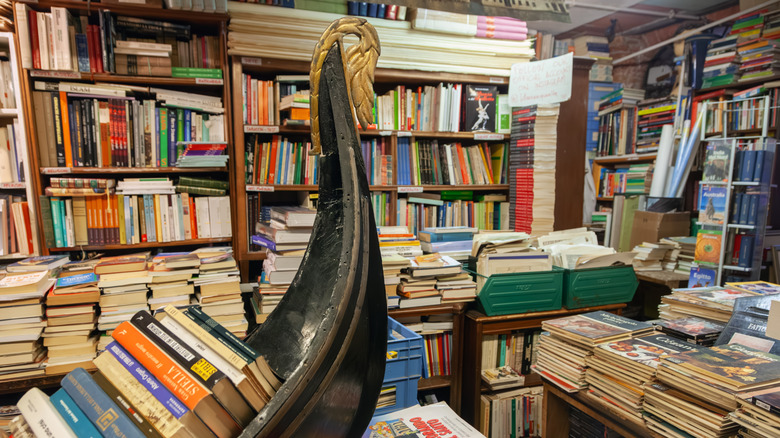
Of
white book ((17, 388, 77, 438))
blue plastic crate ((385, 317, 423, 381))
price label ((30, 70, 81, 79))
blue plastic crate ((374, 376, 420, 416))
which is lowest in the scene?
blue plastic crate ((374, 376, 420, 416))

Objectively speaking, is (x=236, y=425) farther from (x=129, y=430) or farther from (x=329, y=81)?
(x=329, y=81)

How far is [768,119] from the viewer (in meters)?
3.03

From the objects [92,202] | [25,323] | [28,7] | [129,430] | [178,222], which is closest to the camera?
[129,430]

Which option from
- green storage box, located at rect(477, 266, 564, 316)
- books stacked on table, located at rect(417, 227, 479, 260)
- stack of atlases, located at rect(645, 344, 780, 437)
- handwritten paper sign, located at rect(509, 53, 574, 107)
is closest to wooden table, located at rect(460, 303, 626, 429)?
green storage box, located at rect(477, 266, 564, 316)

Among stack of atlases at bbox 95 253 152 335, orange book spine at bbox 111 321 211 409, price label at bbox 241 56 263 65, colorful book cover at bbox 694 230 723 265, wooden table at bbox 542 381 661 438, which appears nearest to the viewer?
orange book spine at bbox 111 321 211 409

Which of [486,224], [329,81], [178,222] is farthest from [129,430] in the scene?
[486,224]

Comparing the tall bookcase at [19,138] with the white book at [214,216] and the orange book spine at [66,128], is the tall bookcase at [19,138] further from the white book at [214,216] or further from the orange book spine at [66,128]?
the white book at [214,216]

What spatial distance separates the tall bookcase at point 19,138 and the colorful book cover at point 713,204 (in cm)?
393

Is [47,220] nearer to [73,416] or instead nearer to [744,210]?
[73,416]

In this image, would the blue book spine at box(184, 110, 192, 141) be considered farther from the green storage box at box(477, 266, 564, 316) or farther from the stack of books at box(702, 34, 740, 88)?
the stack of books at box(702, 34, 740, 88)

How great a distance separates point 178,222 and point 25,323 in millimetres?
838

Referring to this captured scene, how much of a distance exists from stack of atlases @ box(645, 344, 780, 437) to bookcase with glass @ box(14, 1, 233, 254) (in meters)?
2.20

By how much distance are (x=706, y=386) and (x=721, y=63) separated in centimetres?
342

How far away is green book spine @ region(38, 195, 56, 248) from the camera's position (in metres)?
2.16
